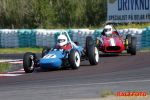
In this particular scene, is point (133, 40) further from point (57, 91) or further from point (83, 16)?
point (83, 16)

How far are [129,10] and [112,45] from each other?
45.4 feet

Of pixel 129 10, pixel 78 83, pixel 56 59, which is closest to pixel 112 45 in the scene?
pixel 56 59

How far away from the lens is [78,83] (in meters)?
7.41

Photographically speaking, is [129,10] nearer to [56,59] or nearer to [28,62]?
[56,59]

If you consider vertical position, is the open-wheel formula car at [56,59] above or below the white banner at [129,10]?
below

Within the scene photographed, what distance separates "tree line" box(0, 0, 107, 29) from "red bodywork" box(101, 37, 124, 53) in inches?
660

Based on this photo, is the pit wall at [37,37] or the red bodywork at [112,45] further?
the pit wall at [37,37]

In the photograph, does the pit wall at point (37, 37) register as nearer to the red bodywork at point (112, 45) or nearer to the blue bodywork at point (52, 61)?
the red bodywork at point (112, 45)

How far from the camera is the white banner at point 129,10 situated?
2545 cm

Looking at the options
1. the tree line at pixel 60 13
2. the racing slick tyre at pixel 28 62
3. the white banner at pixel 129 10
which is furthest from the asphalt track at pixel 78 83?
the tree line at pixel 60 13

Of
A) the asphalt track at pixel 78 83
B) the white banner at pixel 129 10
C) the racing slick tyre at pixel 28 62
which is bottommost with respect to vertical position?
the asphalt track at pixel 78 83

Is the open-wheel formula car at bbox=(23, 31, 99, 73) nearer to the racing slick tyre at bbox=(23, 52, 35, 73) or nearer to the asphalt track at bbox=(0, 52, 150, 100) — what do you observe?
the racing slick tyre at bbox=(23, 52, 35, 73)

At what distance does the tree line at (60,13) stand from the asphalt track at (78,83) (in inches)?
820

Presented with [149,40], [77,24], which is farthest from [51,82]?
[77,24]
